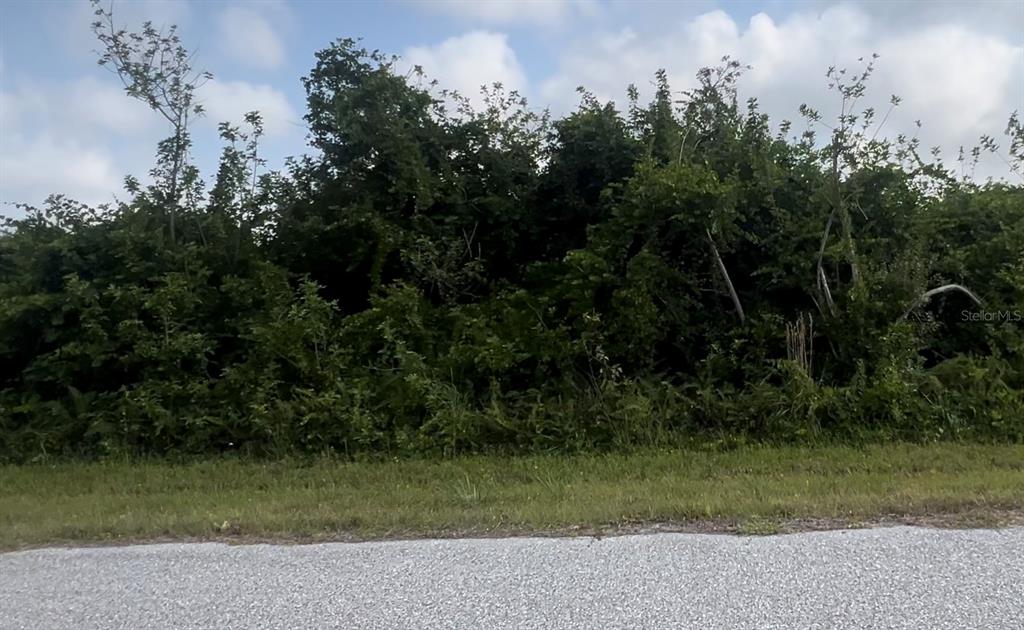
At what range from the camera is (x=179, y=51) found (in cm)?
1201

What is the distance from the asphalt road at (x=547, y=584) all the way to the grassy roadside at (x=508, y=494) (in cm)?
40

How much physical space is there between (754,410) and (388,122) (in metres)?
6.38

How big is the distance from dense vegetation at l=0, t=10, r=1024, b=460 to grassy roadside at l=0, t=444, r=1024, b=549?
2.56ft

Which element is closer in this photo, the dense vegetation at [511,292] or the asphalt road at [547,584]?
the asphalt road at [547,584]

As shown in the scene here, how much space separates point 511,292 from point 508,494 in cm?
476

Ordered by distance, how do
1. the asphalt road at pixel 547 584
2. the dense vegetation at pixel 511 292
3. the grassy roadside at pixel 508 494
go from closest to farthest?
the asphalt road at pixel 547 584 → the grassy roadside at pixel 508 494 → the dense vegetation at pixel 511 292

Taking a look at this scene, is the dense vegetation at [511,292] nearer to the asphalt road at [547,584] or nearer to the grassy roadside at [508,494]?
→ the grassy roadside at [508,494]

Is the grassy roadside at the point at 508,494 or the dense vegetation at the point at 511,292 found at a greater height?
the dense vegetation at the point at 511,292

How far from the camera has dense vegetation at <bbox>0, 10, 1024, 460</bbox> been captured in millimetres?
9242

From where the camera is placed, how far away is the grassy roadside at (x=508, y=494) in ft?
18.6

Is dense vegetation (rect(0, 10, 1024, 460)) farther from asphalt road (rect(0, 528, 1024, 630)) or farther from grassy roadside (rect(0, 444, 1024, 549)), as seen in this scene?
asphalt road (rect(0, 528, 1024, 630))

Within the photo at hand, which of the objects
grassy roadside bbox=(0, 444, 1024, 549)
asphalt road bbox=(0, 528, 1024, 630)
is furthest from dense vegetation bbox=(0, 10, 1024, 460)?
asphalt road bbox=(0, 528, 1024, 630)

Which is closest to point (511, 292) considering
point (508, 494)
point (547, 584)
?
point (508, 494)

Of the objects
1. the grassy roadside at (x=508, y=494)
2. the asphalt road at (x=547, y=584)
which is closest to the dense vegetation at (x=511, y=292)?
the grassy roadside at (x=508, y=494)
